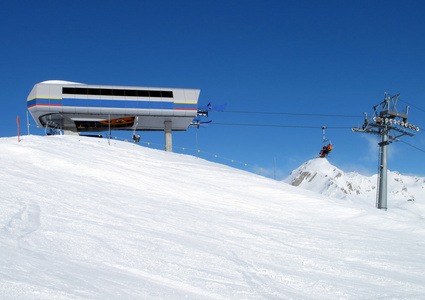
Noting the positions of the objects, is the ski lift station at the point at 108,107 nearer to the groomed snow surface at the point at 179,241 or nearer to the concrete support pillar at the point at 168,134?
the concrete support pillar at the point at 168,134

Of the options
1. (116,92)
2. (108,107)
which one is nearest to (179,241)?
(108,107)

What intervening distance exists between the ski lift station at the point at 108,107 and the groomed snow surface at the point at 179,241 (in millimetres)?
17221

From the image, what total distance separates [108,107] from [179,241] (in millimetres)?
26665

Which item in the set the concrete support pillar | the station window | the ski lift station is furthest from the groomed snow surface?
the concrete support pillar

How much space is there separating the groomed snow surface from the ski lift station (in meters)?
17.2

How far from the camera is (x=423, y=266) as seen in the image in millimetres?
8258

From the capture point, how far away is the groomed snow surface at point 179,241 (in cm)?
534

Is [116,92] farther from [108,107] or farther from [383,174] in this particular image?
[383,174]

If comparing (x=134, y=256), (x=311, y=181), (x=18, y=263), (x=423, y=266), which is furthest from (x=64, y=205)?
(x=311, y=181)

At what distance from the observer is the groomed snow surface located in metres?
5.34

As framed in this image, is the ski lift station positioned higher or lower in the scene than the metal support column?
higher

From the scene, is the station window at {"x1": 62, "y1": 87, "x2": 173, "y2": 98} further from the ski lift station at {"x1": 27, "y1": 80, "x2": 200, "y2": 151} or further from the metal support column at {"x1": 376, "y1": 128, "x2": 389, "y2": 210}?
the metal support column at {"x1": 376, "y1": 128, "x2": 389, "y2": 210}

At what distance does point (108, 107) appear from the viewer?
32.5m

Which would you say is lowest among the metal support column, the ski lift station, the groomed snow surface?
the groomed snow surface
